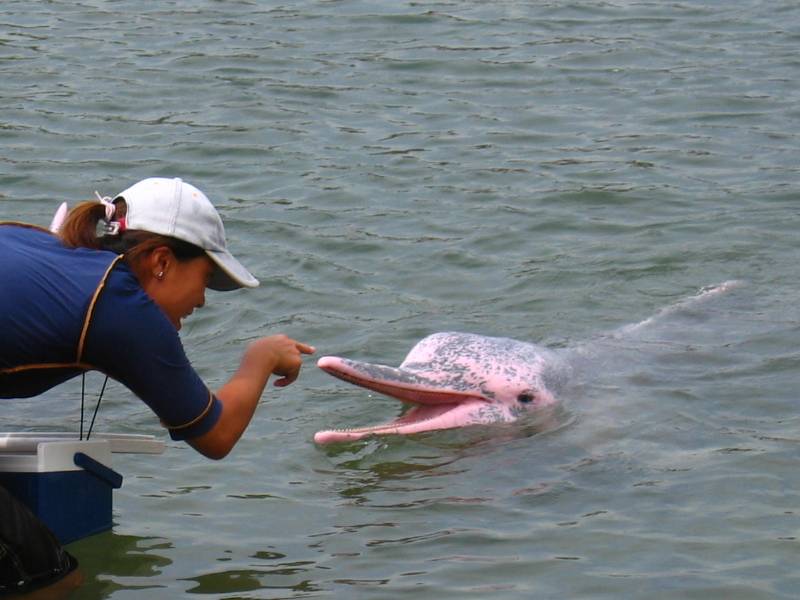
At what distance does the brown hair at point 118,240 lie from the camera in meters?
5.00

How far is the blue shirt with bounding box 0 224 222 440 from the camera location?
4738 millimetres

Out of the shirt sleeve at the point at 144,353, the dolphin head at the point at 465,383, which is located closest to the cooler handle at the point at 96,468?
the shirt sleeve at the point at 144,353

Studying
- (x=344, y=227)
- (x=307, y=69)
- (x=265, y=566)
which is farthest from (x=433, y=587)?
(x=307, y=69)

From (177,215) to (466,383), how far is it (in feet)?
9.86

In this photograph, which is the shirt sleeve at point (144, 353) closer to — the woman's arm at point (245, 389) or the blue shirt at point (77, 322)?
the blue shirt at point (77, 322)

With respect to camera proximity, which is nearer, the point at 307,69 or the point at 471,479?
the point at 471,479

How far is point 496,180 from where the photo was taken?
1158 cm

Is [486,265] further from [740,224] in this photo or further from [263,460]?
[263,460]

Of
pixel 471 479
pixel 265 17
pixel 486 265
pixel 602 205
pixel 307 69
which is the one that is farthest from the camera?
pixel 265 17

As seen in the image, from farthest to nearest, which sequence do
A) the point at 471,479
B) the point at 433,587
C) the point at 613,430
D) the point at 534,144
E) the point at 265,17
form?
the point at 265,17
the point at 534,144
the point at 613,430
the point at 471,479
the point at 433,587

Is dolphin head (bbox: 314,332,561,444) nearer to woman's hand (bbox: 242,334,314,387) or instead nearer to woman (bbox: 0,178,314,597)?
woman's hand (bbox: 242,334,314,387)

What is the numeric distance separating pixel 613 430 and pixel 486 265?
2.68m

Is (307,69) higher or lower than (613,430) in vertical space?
higher

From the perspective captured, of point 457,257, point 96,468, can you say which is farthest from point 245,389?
point 457,257
